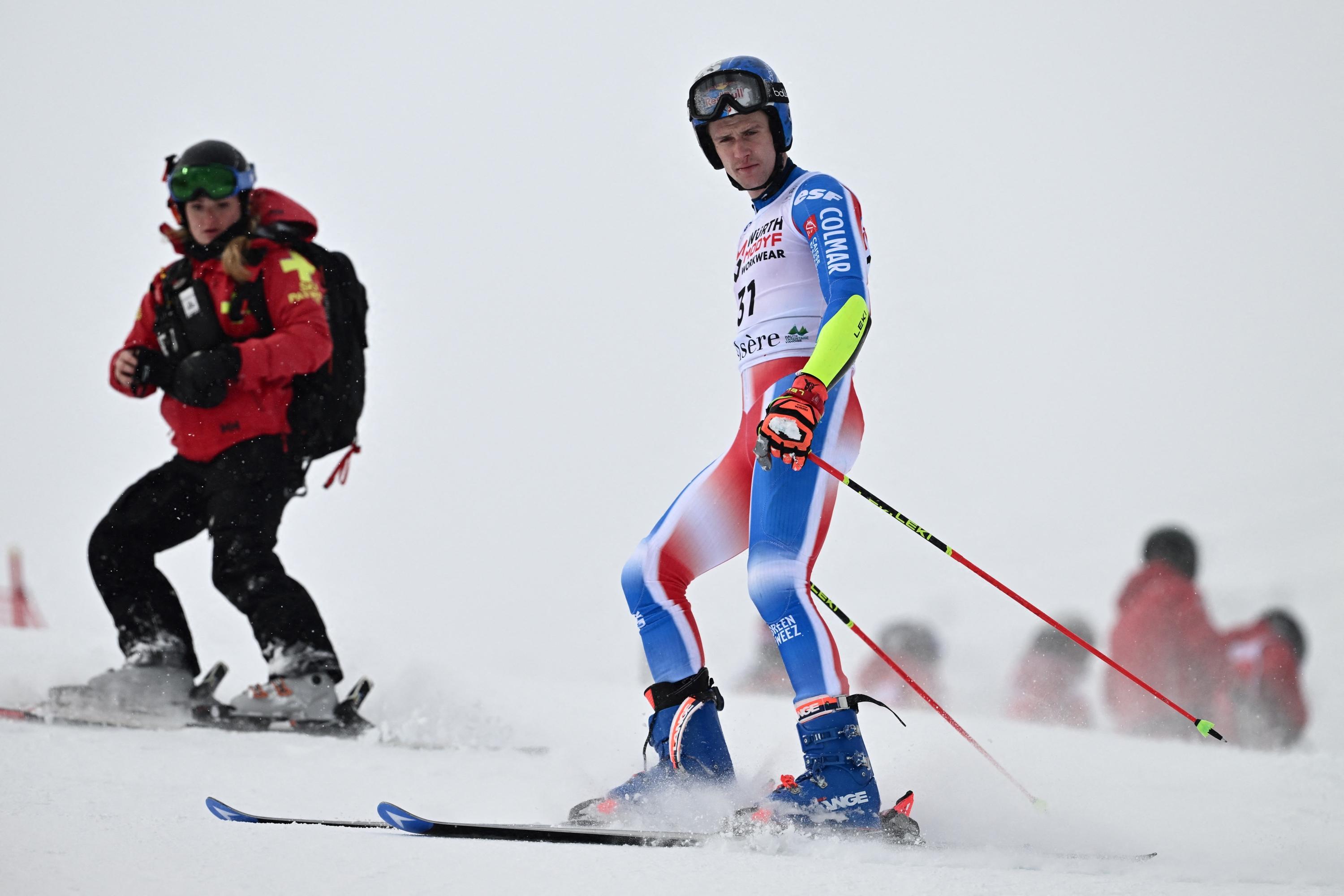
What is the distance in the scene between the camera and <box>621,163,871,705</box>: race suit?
3.20 m

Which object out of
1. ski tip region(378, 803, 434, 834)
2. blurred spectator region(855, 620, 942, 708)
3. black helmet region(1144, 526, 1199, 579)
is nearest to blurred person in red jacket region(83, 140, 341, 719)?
ski tip region(378, 803, 434, 834)

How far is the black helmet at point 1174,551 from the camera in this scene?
7133mm

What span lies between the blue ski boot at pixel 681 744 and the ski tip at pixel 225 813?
2.80ft

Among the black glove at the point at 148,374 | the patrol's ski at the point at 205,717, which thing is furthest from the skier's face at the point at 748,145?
the patrol's ski at the point at 205,717

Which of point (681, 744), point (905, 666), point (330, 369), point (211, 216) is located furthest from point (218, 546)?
point (905, 666)

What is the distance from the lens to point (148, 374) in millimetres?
4742

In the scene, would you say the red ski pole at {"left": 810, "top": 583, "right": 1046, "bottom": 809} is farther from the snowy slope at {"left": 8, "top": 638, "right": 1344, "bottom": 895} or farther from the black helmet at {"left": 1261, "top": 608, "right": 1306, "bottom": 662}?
the black helmet at {"left": 1261, "top": 608, "right": 1306, "bottom": 662}

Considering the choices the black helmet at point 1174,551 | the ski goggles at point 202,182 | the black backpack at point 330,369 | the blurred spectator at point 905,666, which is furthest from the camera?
the blurred spectator at point 905,666

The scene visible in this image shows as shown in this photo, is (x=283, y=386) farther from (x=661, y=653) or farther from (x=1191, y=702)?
(x=1191, y=702)

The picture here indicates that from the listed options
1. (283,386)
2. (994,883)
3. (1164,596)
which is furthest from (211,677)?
(1164,596)

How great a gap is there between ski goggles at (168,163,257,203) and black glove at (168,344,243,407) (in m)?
0.68

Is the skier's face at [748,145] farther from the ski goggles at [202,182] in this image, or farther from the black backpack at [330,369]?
the ski goggles at [202,182]

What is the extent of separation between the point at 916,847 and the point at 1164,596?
15.4ft

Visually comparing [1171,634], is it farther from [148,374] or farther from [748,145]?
[148,374]
